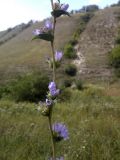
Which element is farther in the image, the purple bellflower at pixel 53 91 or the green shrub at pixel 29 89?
the green shrub at pixel 29 89

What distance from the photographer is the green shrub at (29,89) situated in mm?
29969

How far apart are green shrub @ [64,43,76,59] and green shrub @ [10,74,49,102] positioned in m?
14.8

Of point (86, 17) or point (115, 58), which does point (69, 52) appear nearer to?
point (115, 58)

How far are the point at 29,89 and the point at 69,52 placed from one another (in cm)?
1668

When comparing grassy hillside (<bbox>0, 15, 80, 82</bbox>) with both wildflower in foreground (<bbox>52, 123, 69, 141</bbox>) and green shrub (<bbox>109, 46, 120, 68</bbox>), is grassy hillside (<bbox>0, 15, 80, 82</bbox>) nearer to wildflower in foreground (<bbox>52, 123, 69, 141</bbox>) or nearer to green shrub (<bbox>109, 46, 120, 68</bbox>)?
green shrub (<bbox>109, 46, 120, 68</bbox>)

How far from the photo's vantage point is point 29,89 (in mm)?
30078

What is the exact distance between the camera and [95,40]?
49750 mm

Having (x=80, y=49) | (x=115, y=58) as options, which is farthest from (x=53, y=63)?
(x=80, y=49)

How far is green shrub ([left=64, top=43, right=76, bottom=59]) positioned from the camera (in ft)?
150

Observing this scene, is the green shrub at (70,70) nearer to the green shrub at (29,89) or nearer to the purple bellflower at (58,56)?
the green shrub at (29,89)

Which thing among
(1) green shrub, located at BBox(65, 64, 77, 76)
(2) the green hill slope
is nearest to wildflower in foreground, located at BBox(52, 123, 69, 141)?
(2) the green hill slope

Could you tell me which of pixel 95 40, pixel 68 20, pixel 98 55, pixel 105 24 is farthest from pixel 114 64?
pixel 68 20

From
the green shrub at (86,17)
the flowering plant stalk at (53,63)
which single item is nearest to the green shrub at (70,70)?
the green shrub at (86,17)

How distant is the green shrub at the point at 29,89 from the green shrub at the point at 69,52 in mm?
14837
